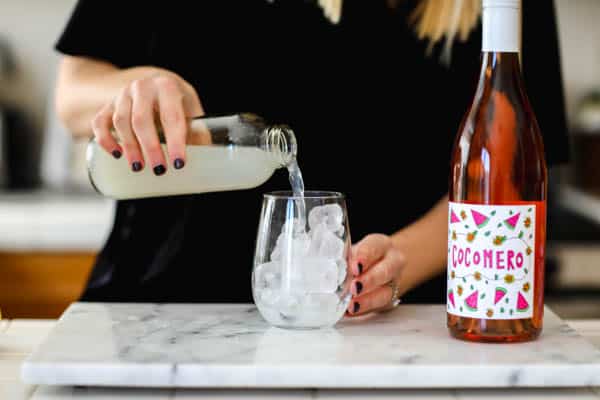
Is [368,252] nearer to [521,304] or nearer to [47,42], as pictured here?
[521,304]

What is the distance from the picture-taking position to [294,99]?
1.33 m

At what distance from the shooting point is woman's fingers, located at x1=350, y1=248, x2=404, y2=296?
38.1 inches

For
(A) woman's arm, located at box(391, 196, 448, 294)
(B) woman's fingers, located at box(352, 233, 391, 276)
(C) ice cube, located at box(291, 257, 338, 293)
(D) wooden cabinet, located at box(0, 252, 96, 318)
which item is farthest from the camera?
(D) wooden cabinet, located at box(0, 252, 96, 318)

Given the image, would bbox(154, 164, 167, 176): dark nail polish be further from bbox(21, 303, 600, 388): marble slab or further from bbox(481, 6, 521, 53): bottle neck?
bbox(481, 6, 521, 53): bottle neck

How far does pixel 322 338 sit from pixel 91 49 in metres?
0.65

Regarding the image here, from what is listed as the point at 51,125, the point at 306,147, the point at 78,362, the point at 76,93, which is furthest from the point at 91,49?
the point at 51,125

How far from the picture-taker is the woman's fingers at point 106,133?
936mm

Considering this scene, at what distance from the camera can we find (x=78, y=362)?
791mm

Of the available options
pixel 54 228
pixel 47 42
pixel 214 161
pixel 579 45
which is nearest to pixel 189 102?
pixel 214 161

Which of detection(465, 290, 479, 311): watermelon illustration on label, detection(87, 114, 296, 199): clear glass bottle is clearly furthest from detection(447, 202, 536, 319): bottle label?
detection(87, 114, 296, 199): clear glass bottle

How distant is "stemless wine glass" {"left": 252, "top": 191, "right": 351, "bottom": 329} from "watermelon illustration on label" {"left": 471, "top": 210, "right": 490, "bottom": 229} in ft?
0.47

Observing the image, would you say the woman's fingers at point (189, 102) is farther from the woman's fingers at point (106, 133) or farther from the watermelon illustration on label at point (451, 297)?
the watermelon illustration on label at point (451, 297)

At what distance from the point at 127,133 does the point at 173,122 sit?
0.05m

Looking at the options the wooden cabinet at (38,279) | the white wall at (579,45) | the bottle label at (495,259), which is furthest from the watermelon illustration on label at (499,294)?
the white wall at (579,45)
